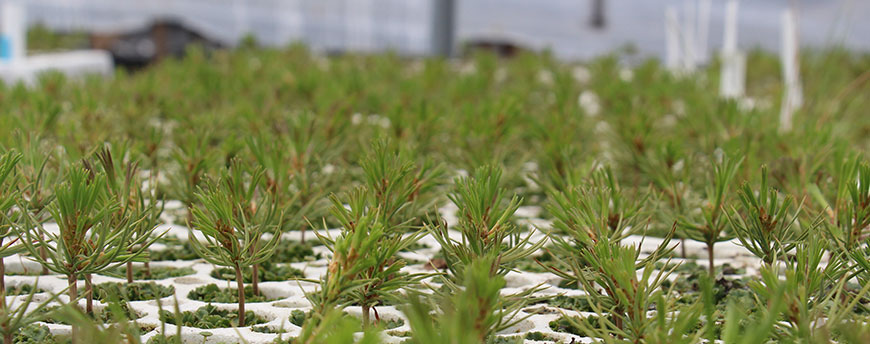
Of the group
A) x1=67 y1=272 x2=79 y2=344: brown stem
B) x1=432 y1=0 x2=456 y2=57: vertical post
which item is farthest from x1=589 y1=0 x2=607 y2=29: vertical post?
x1=67 y1=272 x2=79 y2=344: brown stem

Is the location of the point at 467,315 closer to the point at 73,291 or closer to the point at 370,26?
the point at 73,291

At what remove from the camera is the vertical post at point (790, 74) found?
217 cm

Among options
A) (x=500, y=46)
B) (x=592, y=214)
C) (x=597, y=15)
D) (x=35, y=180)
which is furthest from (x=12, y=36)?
(x=597, y=15)

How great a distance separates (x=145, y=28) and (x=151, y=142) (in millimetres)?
6852

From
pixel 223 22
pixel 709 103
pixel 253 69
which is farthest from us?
pixel 223 22

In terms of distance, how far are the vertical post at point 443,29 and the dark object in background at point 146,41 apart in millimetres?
3206

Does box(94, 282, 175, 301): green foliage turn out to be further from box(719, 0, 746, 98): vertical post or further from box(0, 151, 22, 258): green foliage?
box(719, 0, 746, 98): vertical post

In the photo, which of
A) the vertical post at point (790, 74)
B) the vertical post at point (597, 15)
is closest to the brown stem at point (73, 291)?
the vertical post at point (790, 74)

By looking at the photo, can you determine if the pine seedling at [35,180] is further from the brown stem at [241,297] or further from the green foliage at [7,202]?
the brown stem at [241,297]

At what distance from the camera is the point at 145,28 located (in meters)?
7.73

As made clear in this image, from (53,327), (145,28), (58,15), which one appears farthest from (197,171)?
(58,15)

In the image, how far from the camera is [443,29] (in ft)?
15.4

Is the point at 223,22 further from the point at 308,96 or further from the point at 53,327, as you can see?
the point at 53,327

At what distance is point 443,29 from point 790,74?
2419mm
